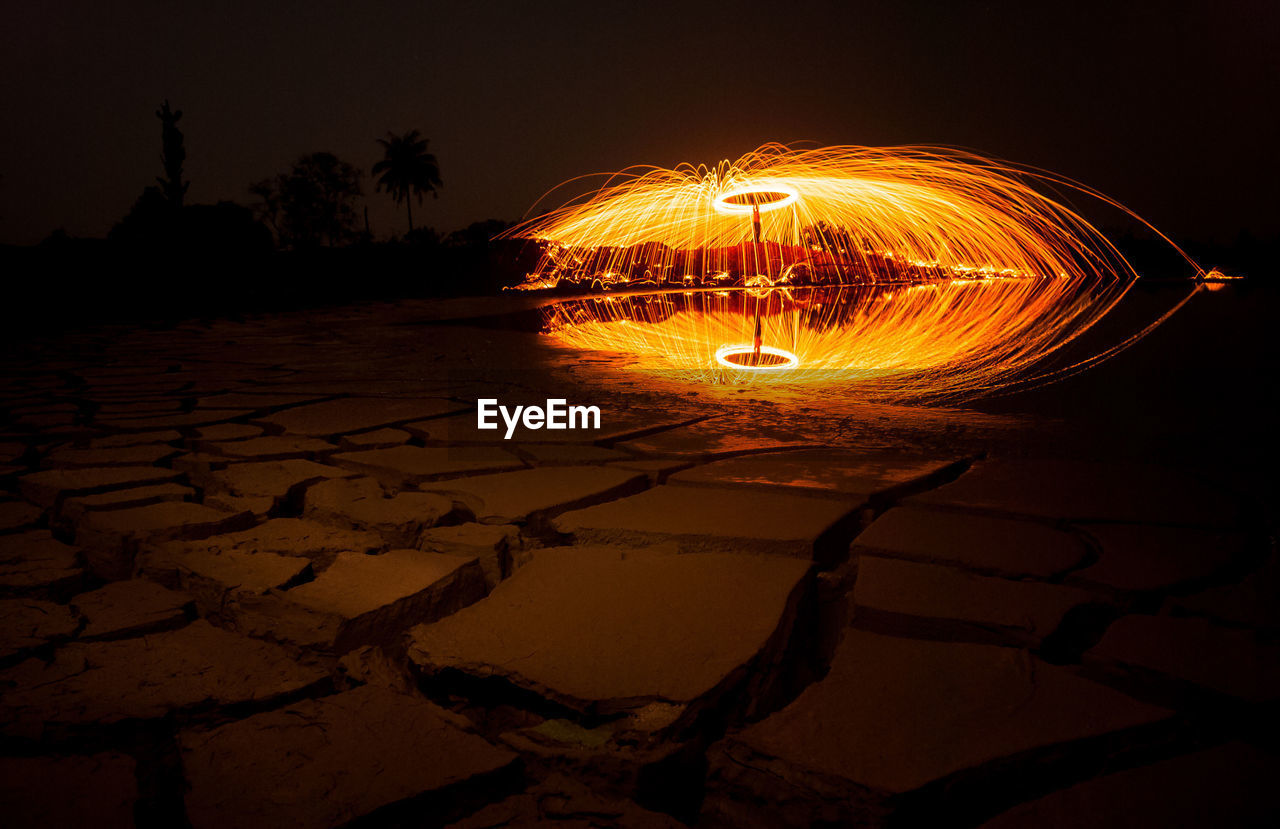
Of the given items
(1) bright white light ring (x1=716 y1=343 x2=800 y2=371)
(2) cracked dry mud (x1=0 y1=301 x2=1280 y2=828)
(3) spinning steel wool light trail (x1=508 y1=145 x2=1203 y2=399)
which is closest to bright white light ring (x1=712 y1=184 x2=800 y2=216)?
(3) spinning steel wool light trail (x1=508 y1=145 x2=1203 y2=399)

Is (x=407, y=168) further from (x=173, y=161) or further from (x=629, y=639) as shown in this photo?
(x=629, y=639)

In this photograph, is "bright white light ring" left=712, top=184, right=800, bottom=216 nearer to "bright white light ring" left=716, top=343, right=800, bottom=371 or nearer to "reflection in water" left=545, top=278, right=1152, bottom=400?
"reflection in water" left=545, top=278, right=1152, bottom=400

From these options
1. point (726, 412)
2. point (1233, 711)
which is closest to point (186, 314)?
point (726, 412)

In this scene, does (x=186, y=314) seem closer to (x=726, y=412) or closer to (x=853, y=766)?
(x=726, y=412)

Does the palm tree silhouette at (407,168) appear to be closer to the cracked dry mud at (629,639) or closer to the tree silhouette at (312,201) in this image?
the tree silhouette at (312,201)

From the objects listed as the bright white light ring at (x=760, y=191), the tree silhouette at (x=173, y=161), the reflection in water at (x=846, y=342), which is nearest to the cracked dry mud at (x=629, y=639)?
the reflection in water at (x=846, y=342)

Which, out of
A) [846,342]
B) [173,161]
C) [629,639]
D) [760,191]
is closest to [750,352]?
[846,342]

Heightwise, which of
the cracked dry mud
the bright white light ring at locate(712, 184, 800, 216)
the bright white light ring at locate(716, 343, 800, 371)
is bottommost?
the cracked dry mud
